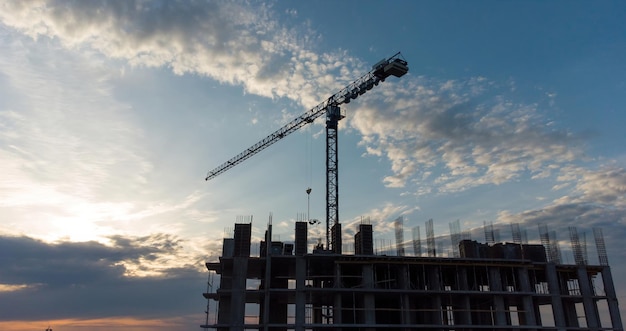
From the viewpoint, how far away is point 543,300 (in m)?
46.5

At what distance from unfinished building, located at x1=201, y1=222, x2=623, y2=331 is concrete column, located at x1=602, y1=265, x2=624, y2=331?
9cm

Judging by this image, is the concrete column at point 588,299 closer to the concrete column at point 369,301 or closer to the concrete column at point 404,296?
the concrete column at point 404,296

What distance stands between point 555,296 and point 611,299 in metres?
6.94

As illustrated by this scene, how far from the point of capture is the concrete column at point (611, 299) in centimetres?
4400

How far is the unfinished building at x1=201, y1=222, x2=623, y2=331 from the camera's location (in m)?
39.7

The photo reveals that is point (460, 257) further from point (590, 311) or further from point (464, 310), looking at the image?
point (590, 311)

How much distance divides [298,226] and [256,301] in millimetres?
9331

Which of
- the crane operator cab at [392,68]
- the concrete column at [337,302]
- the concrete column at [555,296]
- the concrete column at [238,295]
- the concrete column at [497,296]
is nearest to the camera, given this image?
the concrete column at [238,295]

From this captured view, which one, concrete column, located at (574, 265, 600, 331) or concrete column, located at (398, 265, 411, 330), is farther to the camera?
concrete column, located at (574, 265, 600, 331)

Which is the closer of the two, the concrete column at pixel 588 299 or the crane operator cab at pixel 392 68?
the concrete column at pixel 588 299

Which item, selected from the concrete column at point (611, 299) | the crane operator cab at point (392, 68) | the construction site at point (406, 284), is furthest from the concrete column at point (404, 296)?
the crane operator cab at point (392, 68)

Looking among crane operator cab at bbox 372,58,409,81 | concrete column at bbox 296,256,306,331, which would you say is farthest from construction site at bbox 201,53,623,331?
crane operator cab at bbox 372,58,409,81

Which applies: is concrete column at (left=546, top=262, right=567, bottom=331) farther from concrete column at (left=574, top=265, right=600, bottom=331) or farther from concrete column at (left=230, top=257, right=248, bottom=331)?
concrete column at (left=230, top=257, right=248, bottom=331)

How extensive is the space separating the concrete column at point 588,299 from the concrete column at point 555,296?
103 inches
